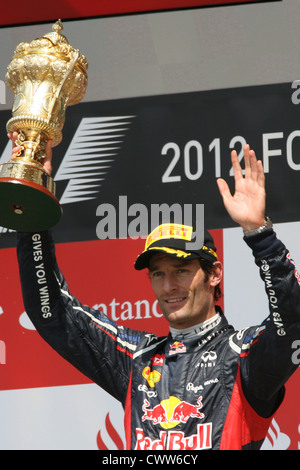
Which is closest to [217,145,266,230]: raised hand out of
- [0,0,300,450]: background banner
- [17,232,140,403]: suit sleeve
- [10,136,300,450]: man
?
[10,136,300,450]: man

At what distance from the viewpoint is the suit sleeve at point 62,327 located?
2938 millimetres

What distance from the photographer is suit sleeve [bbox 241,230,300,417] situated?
2.54m

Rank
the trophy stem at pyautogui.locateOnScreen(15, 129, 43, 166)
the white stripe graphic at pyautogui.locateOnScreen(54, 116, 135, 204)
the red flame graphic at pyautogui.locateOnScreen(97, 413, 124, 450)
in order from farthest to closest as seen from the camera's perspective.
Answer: the white stripe graphic at pyautogui.locateOnScreen(54, 116, 135, 204) → the red flame graphic at pyautogui.locateOnScreen(97, 413, 124, 450) → the trophy stem at pyautogui.locateOnScreen(15, 129, 43, 166)

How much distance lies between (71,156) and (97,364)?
1.20 meters

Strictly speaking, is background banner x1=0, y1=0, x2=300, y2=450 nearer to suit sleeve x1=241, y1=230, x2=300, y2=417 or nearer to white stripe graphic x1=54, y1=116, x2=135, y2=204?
white stripe graphic x1=54, y1=116, x2=135, y2=204

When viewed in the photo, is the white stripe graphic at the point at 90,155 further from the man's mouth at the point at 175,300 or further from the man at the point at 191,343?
the man's mouth at the point at 175,300

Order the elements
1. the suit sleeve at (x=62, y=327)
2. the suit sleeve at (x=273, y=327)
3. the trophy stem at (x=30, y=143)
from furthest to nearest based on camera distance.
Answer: the suit sleeve at (x=62, y=327)
the trophy stem at (x=30, y=143)
the suit sleeve at (x=273, y=327)

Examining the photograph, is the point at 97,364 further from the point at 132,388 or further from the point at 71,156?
the point at 71,156

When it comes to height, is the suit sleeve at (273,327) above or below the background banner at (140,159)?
below

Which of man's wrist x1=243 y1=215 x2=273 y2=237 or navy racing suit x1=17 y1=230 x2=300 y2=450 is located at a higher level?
man's wrist x1=243 y1=215 x2=273 y2=237

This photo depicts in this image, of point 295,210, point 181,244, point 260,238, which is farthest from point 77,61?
point 295,210

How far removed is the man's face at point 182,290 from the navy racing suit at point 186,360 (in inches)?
1.7

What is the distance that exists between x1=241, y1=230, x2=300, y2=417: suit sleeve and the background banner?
906mm

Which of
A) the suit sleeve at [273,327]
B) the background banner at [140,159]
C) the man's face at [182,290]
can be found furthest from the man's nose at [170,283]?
the background banner at [140,159]
